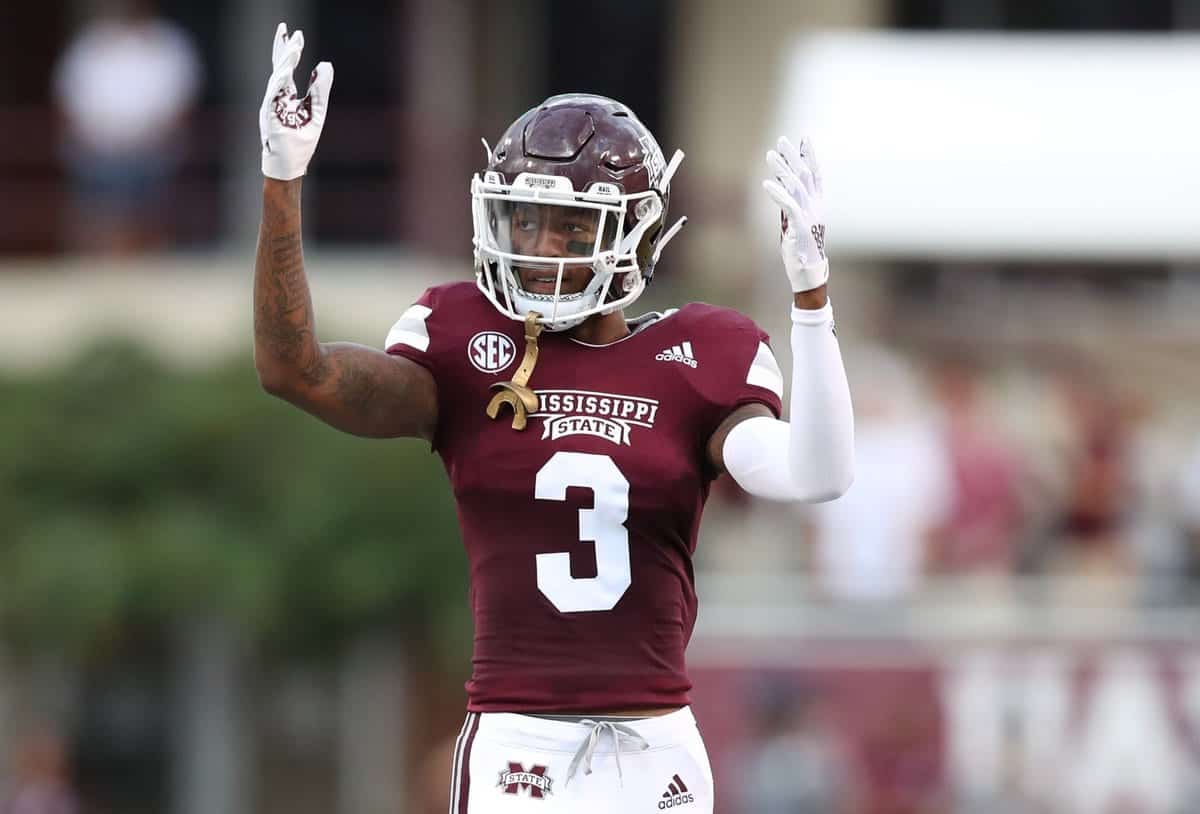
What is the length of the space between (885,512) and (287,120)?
590 centimetres

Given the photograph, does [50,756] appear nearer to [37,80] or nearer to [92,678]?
[92,678]

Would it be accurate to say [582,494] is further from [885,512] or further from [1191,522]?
[1191,522]

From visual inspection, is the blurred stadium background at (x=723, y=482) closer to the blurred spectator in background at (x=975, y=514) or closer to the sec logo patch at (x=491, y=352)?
the blurred spectator in background at (x=975, y=514)

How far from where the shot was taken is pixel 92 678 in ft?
37.9

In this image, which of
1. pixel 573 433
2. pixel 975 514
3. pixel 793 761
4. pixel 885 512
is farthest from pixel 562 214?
pixel 975 514

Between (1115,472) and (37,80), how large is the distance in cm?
825

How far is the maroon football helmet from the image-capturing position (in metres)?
4.25

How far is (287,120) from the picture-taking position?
4.03 m

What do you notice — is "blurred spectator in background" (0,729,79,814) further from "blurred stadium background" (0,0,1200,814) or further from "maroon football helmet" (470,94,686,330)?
"maroon football helmet" (470,94,686,330)

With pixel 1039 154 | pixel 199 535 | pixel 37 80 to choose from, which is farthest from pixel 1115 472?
pixel 37 80

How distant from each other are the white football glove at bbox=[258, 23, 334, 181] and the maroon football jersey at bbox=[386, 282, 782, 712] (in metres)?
0.46

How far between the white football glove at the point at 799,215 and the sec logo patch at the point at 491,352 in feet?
1.85

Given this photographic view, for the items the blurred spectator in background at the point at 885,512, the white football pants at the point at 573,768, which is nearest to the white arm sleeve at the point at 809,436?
the white football pants at the point at 573,768

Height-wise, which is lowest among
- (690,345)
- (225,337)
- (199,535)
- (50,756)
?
(50,756)
